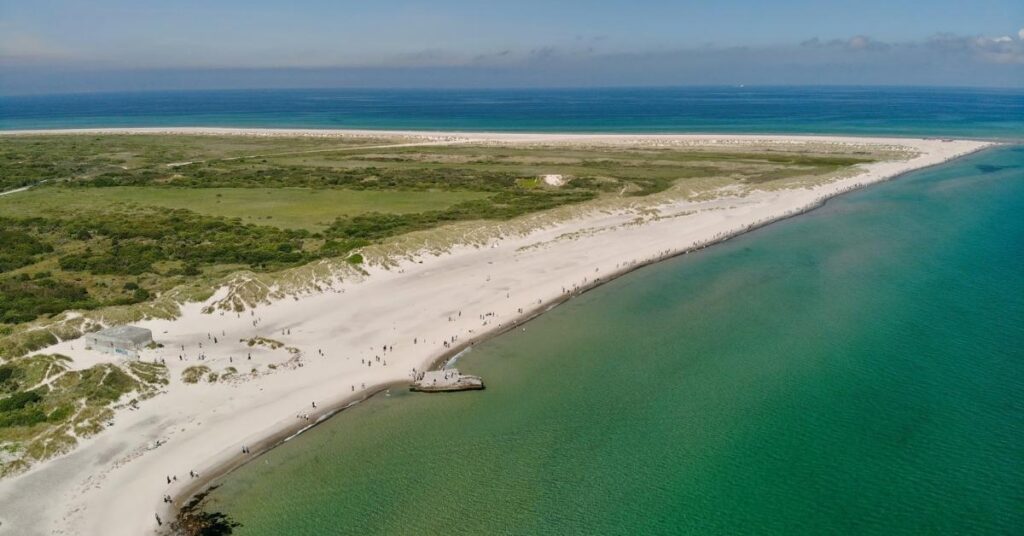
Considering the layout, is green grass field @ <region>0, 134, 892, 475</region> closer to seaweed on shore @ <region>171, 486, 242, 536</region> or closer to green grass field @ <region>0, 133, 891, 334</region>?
green grass field @ <region>0, 133, 891, 334</region>

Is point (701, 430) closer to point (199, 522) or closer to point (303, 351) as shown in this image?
point (199, 522)

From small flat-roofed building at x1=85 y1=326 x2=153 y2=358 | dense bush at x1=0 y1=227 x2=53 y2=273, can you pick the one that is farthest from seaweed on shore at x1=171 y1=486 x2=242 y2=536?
dense bush at x1=0 y1=227 x2=53 y2=273

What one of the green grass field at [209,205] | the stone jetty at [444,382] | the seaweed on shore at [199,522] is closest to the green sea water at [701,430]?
the seaweed on shore at [199,522]

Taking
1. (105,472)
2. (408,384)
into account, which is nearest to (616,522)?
(408,384)

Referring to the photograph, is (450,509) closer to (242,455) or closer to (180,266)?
(242,455)

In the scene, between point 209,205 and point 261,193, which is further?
point 261,193

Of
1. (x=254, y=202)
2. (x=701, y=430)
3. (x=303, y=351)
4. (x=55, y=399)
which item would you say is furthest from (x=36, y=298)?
(x=701, y=430)
